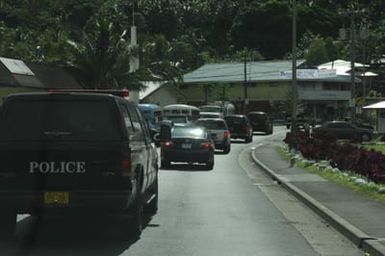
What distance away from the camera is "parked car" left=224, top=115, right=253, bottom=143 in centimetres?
4734

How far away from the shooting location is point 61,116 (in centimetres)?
1036

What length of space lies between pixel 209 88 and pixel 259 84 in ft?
21.5

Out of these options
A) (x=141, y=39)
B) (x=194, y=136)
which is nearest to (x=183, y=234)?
(x=194, y=136)

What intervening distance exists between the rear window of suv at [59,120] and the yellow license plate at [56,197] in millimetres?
762

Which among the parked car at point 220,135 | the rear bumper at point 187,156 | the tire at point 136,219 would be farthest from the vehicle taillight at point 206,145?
the tire at point 136,219

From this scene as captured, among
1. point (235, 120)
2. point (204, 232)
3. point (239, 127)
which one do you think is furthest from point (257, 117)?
point (204, 232)

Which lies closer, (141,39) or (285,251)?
(285,251)

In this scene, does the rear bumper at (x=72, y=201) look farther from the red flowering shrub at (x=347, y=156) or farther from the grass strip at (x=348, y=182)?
the red flowering shrub at (x=347, y=156)

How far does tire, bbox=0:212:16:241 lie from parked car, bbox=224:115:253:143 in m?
37.0

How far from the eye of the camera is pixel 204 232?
11492 millimetres

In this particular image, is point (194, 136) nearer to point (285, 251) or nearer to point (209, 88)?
point (285, 251)

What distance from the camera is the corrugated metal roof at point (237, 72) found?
95.1 metres

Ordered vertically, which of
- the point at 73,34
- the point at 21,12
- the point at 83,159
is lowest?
the point at 83,159

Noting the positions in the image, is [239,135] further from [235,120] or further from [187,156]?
[187,156]
